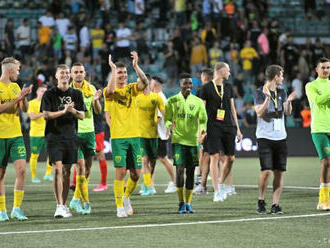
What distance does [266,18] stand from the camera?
34281 millimetres

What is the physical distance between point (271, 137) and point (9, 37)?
789 inches

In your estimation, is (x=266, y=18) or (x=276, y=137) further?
(x=266, y=18)

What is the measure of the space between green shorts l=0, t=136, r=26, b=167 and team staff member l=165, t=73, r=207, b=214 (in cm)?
251

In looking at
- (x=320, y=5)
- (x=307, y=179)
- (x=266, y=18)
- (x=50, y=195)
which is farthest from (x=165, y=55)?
(x=50, y=195)

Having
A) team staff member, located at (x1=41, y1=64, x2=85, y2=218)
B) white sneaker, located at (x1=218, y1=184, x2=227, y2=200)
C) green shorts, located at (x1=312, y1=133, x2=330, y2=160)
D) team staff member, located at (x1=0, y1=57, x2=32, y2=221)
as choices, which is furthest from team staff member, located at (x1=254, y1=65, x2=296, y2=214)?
team staff member, located at (x1=0, y1=57, x2=32, y2=221)

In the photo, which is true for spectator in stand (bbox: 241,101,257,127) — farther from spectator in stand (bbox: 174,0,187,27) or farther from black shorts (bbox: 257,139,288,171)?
black shorts (bbox: 257,139,288,171)

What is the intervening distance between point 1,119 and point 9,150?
494 mm

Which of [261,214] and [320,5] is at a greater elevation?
[320,5]

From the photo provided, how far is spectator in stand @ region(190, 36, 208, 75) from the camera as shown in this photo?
101 feet

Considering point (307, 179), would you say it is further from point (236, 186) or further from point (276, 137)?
point (276, 137)

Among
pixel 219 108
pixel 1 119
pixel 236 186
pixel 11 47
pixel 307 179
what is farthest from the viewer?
pixel 11 47

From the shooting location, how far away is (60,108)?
41.3ft

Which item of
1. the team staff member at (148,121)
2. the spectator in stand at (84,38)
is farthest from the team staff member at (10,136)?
the spectator in stand at (84,38)

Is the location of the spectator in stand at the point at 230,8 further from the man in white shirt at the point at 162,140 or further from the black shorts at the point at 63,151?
the black shorts at the point at 63,151
